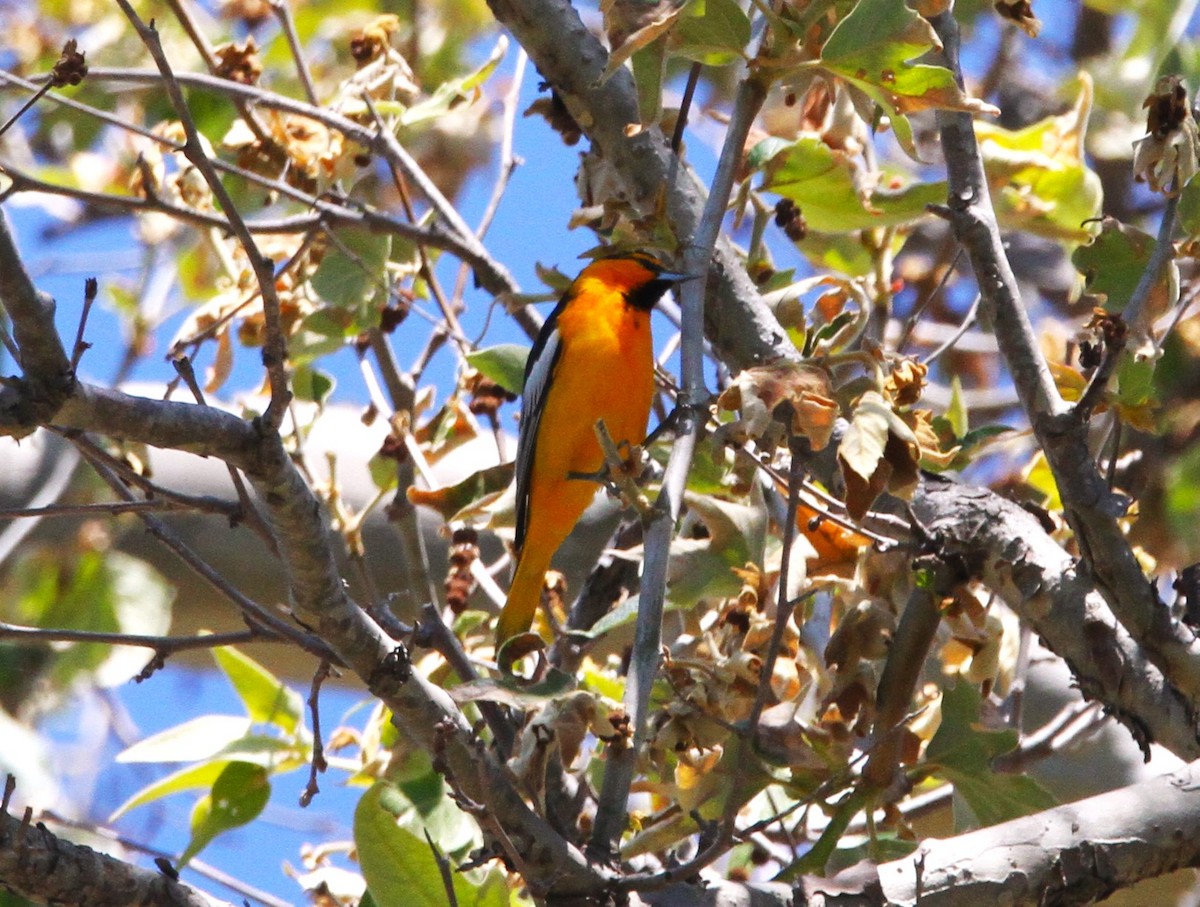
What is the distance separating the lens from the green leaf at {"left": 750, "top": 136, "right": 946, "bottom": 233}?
8.29ft

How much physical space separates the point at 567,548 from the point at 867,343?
2.41 metres

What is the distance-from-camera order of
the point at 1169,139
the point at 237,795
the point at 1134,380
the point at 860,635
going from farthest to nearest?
1. the point at 237,795
2. the point at 860,635
3. the point at 1134,380
4. the point at 1169,139

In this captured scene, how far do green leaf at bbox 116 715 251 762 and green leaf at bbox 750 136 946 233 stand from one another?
4.86 feet

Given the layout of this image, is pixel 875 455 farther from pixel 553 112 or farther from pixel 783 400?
pixel 553 112

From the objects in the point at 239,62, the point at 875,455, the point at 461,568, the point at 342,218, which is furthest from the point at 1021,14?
the point at 239,62

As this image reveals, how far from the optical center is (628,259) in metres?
3.94

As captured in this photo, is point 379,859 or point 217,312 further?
point 217,312

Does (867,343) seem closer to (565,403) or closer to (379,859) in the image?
(379,859)

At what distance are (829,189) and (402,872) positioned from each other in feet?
4.61

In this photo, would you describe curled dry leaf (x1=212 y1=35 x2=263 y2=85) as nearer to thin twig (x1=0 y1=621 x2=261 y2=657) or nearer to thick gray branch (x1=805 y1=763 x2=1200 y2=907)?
thin twig (x1=0 y1=621 x2=261 y2=657)

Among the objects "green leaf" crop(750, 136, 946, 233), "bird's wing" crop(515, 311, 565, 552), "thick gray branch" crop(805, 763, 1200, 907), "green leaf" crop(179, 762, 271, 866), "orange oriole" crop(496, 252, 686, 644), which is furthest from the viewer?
"orange oriole" crop(496, 252, 686, 644)

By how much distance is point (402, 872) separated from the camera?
2.08 meters

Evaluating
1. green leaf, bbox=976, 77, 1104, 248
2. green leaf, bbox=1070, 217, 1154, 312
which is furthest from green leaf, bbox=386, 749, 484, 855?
green leaf, bbox=976, 77, 1104, 248

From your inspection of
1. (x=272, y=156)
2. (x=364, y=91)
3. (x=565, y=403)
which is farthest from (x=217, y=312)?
(x=565, y=403)
